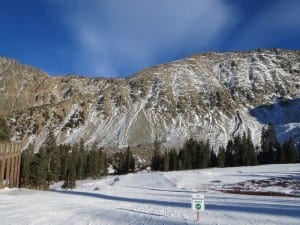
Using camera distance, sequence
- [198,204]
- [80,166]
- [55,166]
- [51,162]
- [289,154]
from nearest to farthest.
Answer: [198,204] < [55,166] < [51,162] < [80,166] < [289,154]

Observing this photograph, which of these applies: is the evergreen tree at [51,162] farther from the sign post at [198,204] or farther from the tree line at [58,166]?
the sign post at [198,204]

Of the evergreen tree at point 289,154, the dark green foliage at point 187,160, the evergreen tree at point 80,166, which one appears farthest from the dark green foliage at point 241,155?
the evergreen tree at point 80,166

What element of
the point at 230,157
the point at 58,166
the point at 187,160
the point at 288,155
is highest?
the point at 288,155

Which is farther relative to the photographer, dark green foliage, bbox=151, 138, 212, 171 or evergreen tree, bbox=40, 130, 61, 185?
dark green foliage, bbox=151, 138, 212, 171

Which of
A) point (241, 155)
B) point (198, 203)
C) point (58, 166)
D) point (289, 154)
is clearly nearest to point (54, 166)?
point (58, 166)

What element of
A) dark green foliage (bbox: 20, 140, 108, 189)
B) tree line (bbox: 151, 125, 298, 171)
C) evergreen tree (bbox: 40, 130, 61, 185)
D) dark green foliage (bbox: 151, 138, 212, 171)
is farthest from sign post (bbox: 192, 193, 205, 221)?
dark green foliage (bbox: 151, 138, 212, 171)

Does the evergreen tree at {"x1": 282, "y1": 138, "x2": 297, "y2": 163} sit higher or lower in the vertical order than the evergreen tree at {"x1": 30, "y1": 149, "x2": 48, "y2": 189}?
higher

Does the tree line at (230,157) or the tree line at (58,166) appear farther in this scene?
the tree line at (230,157)

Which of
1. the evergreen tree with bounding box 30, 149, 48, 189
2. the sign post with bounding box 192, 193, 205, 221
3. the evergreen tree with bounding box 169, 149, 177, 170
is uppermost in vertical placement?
the evergreen tree with bounding box 169, 149, 177, 170

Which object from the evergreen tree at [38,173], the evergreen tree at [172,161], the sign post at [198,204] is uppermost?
the evergreen tree at [172,161]

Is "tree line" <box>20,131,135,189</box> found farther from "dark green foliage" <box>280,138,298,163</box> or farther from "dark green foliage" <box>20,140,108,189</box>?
"dark green foliage" <box>280,138,298,163</box>

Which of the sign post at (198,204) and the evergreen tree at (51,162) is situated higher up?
the evergreen tree at (51,162)

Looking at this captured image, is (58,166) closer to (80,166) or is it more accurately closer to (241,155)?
(80,166)

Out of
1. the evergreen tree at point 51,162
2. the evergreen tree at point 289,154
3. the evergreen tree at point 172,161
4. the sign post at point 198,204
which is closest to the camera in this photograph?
the sign post at point 198,204
